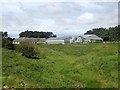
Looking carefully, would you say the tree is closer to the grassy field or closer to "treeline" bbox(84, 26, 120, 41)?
"treeline" bbox(84, 26, 120, 41)

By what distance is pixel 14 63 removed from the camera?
3609 centimetres

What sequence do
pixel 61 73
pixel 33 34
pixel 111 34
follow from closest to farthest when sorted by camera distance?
pixel 61 73 < pixel 111 34 < pixel 33 34

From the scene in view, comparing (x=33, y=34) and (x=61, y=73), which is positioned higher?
(x=33, y=34)

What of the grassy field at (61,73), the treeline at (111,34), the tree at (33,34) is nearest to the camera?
the grassy field at (61,73)

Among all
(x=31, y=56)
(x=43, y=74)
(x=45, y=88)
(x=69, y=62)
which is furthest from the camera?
(x=31, y=56)

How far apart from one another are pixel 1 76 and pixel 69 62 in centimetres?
1190

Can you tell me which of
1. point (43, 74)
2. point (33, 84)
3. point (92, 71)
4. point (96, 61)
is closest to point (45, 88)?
point (33, 84)

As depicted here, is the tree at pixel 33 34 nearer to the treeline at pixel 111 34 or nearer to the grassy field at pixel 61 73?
the treeline at pixel 111 34

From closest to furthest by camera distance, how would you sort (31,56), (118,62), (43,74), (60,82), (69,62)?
(60,82)
(43,74)
(118,62)
(69,62)
(31,56)

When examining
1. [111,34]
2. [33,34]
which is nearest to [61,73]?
[111,34]

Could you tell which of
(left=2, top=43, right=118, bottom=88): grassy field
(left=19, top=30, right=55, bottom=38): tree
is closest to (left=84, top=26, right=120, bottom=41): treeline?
(left=19, top=30, right=55, bottom=38): tree

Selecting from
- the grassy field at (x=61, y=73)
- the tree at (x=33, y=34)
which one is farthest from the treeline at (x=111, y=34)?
the grassy field at (x=61, y=73)

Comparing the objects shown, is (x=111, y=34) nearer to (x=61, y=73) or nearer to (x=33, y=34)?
(x=33, y=34)

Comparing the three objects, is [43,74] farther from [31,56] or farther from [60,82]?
[31,56]
